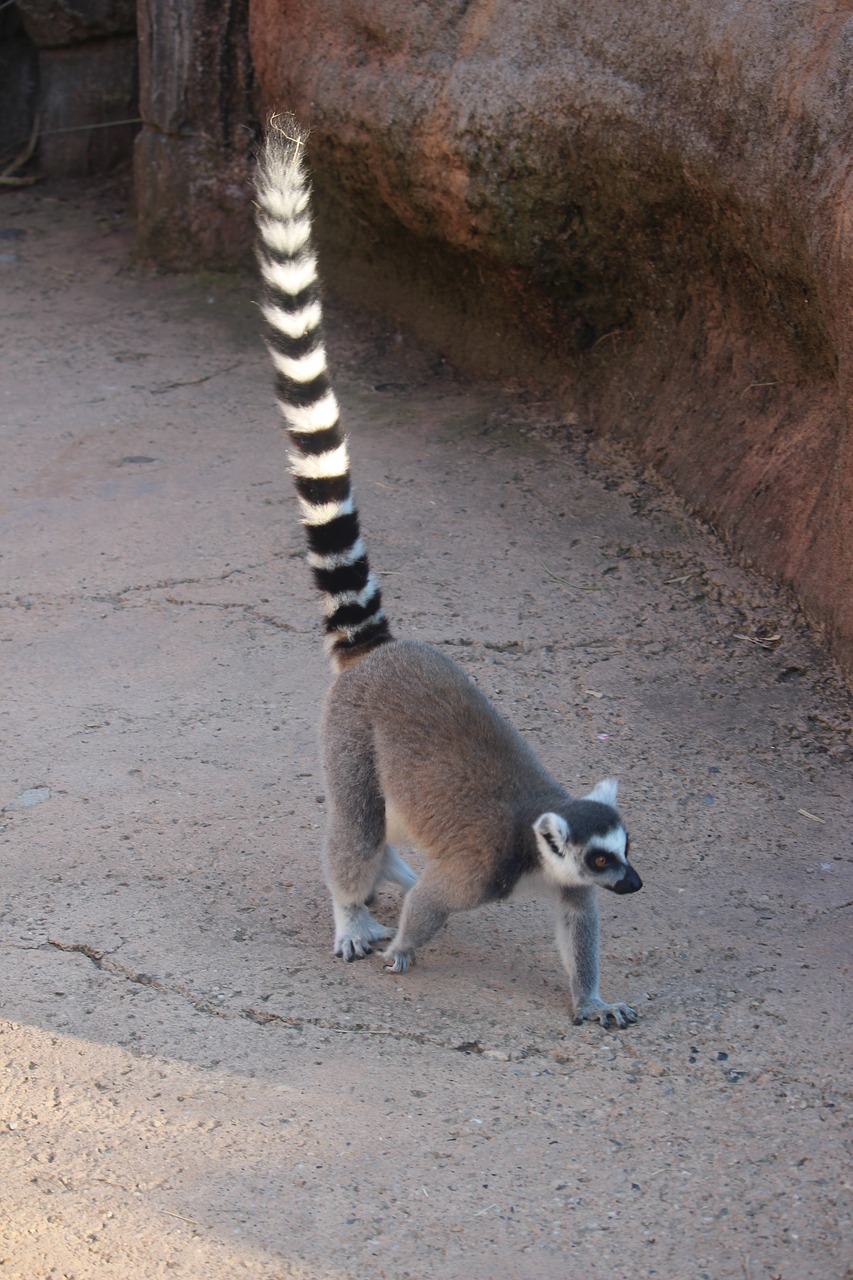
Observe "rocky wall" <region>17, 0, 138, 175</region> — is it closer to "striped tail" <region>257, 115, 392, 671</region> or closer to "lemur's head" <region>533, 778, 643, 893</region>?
"striped tail" <region>257, 115, 392, 671</region>

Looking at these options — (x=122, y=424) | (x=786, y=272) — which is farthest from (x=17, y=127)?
(x=786, y=272)

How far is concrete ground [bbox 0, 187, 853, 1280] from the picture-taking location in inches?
101

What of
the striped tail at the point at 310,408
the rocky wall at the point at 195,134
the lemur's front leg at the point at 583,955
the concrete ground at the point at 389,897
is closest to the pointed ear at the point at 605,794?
the lemur's front leg at the point at 583,955

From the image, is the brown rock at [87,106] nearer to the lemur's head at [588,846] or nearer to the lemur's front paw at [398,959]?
the lemur's front paw at [398,959]

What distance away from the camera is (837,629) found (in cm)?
479

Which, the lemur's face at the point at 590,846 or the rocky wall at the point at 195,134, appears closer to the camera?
the lemur's face at the point at 590,846

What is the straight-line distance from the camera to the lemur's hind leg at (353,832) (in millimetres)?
3488

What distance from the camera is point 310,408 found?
142 inches

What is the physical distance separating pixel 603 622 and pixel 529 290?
2006mm

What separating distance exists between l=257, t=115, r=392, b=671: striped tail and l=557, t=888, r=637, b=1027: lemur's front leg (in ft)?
2.91

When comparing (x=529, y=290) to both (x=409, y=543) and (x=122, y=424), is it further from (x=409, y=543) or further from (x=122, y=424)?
(x=122, y=424)

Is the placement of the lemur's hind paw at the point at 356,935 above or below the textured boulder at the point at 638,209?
below

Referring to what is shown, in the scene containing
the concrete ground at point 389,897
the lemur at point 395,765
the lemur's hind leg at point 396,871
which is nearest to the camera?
the concrete ground at point 389,897

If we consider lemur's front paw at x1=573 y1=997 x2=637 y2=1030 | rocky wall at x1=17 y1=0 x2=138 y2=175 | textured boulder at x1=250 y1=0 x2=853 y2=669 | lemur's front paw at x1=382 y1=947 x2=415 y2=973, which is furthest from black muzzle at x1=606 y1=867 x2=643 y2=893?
rocky wall at x1=17 y1=0 x2=138 y2=175
